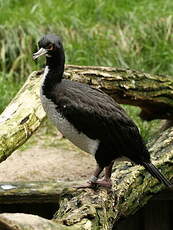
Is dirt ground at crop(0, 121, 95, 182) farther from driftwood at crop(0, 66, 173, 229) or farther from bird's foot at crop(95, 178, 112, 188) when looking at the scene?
bird's foot at crop(95, 178, 112, 188)

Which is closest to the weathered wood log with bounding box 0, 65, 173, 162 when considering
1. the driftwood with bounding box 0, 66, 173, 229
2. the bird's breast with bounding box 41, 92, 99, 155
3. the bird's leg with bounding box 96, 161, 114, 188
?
the driftwood with bounding box 0, 66, 173, 229

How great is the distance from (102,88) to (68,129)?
58.8 inches

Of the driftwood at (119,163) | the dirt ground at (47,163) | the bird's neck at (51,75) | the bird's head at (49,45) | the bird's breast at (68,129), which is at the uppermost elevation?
the bird's head at (49,45)

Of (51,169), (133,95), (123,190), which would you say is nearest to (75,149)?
(51,169)

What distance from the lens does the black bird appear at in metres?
4.35

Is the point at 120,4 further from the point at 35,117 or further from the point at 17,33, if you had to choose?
the point at 35,117

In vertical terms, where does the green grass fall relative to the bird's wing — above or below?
below

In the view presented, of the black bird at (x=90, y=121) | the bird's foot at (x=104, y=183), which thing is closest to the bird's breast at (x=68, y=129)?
the black bird at (x=90, y=121)

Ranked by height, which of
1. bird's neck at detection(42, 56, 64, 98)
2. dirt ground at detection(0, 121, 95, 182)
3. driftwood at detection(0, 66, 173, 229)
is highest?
bird's neck at detection(42, 56, 64, 98)

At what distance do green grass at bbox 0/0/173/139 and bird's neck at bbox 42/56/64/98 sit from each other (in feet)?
10.9

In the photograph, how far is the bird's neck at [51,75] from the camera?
14.4 ft

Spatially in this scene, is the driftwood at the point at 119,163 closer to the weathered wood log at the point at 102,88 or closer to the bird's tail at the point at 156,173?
the weathered wood log at the point at 102,88

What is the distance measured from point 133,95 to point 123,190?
4.72 ft

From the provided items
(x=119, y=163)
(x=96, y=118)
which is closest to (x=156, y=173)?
(x=96, y=118)
